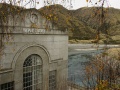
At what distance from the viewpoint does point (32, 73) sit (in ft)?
39.4

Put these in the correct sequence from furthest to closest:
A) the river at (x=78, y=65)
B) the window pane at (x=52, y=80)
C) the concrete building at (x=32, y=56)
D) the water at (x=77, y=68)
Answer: the water at (x=77, y=68)
the river at (x=78, y=65)
the window pane at (x=52, y=80)
the concrete building at (x=32, y=56)

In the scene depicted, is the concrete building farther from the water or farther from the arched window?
the water

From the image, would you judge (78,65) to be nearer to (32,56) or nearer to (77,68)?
(77,68)

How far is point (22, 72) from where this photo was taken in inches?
437

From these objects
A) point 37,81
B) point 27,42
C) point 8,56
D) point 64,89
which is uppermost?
point 27,42

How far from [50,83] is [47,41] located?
3144 millimetres

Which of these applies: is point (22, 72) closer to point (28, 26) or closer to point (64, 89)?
point (28, 26)

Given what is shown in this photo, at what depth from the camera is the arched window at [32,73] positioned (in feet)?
38.1

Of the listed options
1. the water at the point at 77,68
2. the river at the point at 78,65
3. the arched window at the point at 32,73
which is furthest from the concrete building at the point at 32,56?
the water at the point at 77,68

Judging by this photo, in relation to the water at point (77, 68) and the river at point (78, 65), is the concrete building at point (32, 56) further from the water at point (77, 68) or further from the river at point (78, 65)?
the water at point (77, 68)

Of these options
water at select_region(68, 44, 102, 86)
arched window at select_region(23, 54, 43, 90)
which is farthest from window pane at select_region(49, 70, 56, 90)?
water at select_region(68, 44, 102, 86)

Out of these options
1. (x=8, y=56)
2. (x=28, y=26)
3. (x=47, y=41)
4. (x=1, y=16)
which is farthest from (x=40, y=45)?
(x=1, y=16)

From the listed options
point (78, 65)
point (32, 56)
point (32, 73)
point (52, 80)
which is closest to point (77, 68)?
point (78, 65)

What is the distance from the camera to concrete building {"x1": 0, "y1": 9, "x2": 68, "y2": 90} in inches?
405
